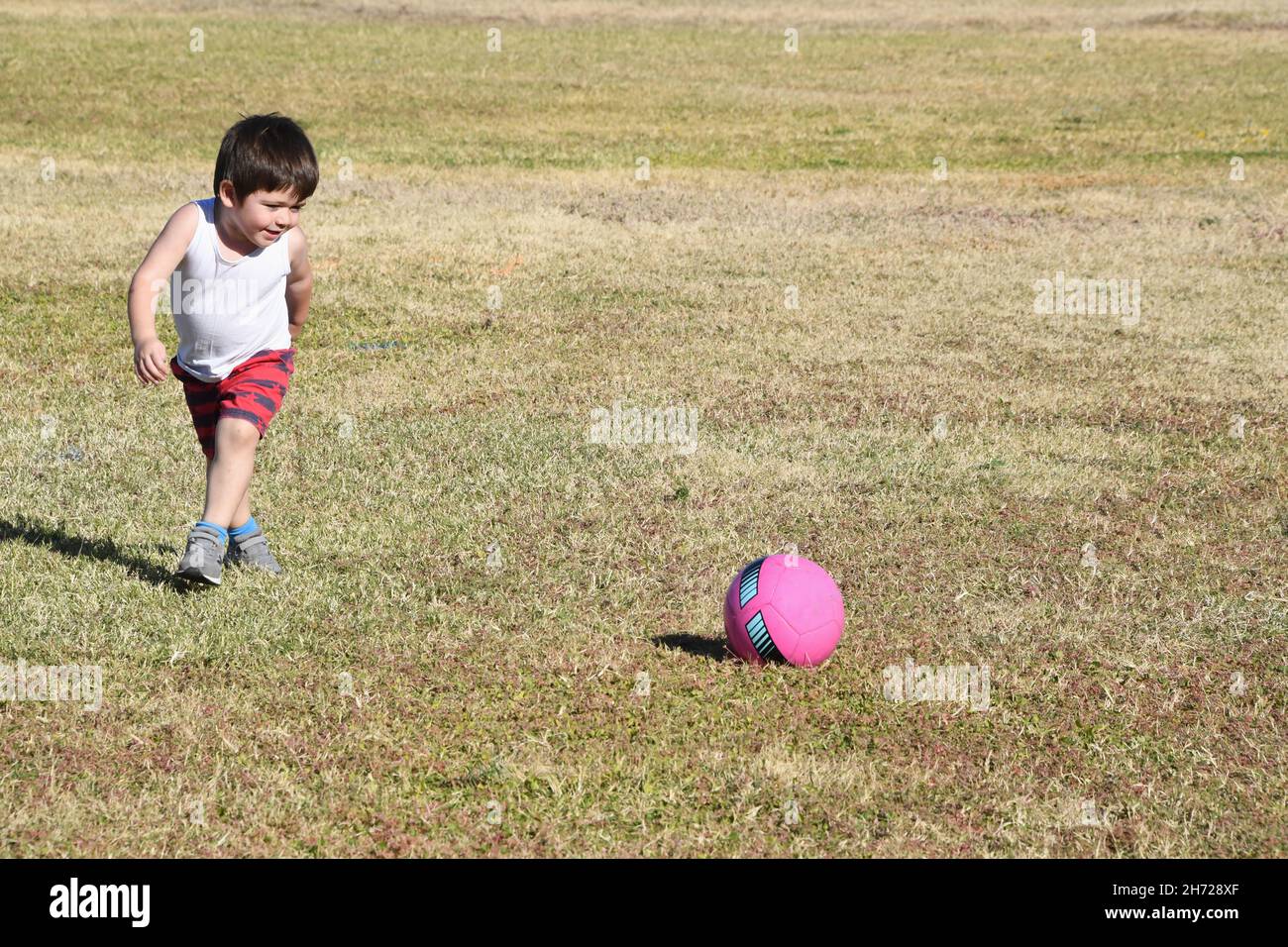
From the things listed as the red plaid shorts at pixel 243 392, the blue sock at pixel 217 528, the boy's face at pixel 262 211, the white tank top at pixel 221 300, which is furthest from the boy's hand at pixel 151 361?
the blue sock at pixel 217 528

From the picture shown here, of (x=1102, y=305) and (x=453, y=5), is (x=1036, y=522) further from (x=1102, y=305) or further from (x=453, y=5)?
(x=453, y=5)

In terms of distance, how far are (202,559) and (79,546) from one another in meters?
1.32

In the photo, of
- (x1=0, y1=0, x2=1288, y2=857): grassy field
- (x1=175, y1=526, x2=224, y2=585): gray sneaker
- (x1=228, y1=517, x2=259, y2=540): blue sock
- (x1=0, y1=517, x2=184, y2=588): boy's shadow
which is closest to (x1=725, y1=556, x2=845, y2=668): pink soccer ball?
(x1=0, y1=0, x2=1288, y2=857): grassy field

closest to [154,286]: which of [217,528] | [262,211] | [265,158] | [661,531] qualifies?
[262,211]

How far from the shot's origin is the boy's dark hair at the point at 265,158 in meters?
5.89

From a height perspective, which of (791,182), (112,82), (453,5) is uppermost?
(453,5)

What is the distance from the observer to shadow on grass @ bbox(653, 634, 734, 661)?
6160 mm

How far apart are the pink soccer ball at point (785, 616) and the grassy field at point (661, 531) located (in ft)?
0.37

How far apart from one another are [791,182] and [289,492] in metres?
16.1

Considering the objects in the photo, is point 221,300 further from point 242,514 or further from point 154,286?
point 242,514

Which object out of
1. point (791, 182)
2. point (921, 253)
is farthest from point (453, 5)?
point (921, 253)

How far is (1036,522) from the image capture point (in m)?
8.03

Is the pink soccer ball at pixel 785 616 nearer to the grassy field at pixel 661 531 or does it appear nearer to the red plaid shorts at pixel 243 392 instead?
the grassy field at pixel 661 531

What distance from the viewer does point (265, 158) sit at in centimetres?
590
